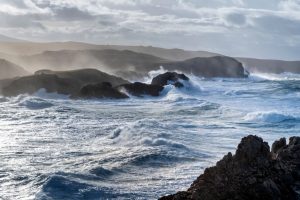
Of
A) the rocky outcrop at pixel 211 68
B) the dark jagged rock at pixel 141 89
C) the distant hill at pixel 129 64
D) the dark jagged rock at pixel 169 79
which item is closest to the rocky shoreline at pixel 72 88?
the dark jagged rock at pixel 141 89

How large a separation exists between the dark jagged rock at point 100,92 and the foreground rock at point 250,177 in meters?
34.8

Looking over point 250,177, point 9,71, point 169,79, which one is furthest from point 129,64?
point 250,177

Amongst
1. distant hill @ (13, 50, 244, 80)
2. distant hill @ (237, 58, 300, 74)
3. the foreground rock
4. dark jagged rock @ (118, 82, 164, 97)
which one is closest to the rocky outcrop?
distant hill @ (13, 50, 244, 80)

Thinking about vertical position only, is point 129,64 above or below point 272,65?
below

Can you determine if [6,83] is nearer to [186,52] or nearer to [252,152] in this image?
[252,152]

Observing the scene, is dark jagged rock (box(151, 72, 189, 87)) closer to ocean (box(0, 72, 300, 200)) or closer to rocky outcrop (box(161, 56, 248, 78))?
ocean (box(0, 72, 300, 200))

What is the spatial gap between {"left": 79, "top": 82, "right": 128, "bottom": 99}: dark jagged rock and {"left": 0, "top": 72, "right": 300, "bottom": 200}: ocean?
3396mm

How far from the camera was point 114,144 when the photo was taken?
2288 centimetres

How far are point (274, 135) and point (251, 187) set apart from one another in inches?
670

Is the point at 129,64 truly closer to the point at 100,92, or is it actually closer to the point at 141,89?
the point at 141,89

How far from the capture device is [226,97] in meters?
56.5

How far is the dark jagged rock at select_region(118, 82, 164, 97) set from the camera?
51081 millimetres

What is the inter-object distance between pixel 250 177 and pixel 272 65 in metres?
164

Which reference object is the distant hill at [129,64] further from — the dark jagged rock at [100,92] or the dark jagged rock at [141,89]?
the dark jagged rock at [100,92]
